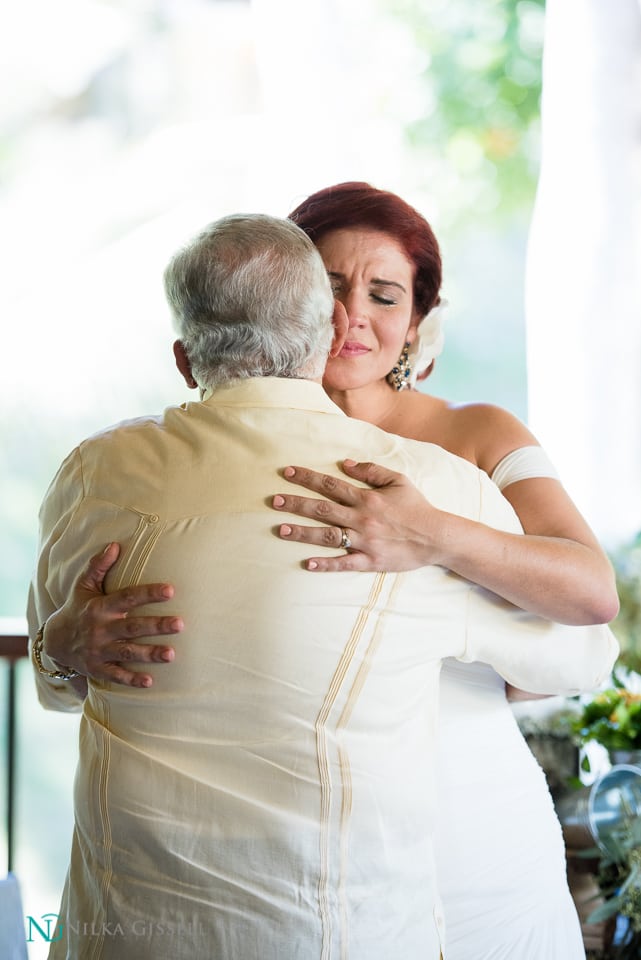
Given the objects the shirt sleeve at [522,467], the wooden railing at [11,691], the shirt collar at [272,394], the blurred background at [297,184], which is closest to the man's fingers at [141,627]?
the shirt collar at [272,394]

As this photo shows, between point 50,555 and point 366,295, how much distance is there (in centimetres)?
82

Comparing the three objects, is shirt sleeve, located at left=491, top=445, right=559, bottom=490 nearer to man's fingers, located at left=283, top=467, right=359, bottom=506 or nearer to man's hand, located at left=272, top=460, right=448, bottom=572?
man's hand, located at left=272, top=460, right=448, bottom=572

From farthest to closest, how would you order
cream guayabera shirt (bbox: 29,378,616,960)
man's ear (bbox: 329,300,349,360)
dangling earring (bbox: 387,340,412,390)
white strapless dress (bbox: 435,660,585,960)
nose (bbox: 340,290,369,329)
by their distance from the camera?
dangling earring (bbox: 387,340,412,390), nose (bbox: 340,290,369,329), white strapless dress (bbox: 435,660,585,960), man's ear (bbox: 329,300,349,360), cream guayabera shirt (bbox: 29,378,616,960)

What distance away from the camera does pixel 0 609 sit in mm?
4633

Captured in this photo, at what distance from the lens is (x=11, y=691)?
3262 mm

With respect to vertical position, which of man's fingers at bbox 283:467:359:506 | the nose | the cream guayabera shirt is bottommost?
the cream guayabera shirt

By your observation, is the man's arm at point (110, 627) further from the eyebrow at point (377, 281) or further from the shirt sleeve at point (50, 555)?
the eyebrow at point (377, 281)

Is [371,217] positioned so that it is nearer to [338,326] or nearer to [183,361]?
[338,326]

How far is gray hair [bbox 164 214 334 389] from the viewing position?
1.22m

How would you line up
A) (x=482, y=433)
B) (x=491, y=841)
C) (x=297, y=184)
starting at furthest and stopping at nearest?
(x=297, y=184) → (x=482, y=433) → (x=491, y=841)

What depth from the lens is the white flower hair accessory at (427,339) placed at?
199 centimetres

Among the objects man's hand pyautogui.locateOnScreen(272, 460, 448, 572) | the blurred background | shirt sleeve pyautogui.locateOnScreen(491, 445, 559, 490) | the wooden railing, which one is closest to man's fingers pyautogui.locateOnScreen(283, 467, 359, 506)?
man's hand pyautogui.locateOnScreen(272, 460, 448, 572)

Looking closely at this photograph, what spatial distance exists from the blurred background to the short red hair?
1.93 meters

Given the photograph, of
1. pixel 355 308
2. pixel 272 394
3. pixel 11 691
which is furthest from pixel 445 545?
pixel 11 691
